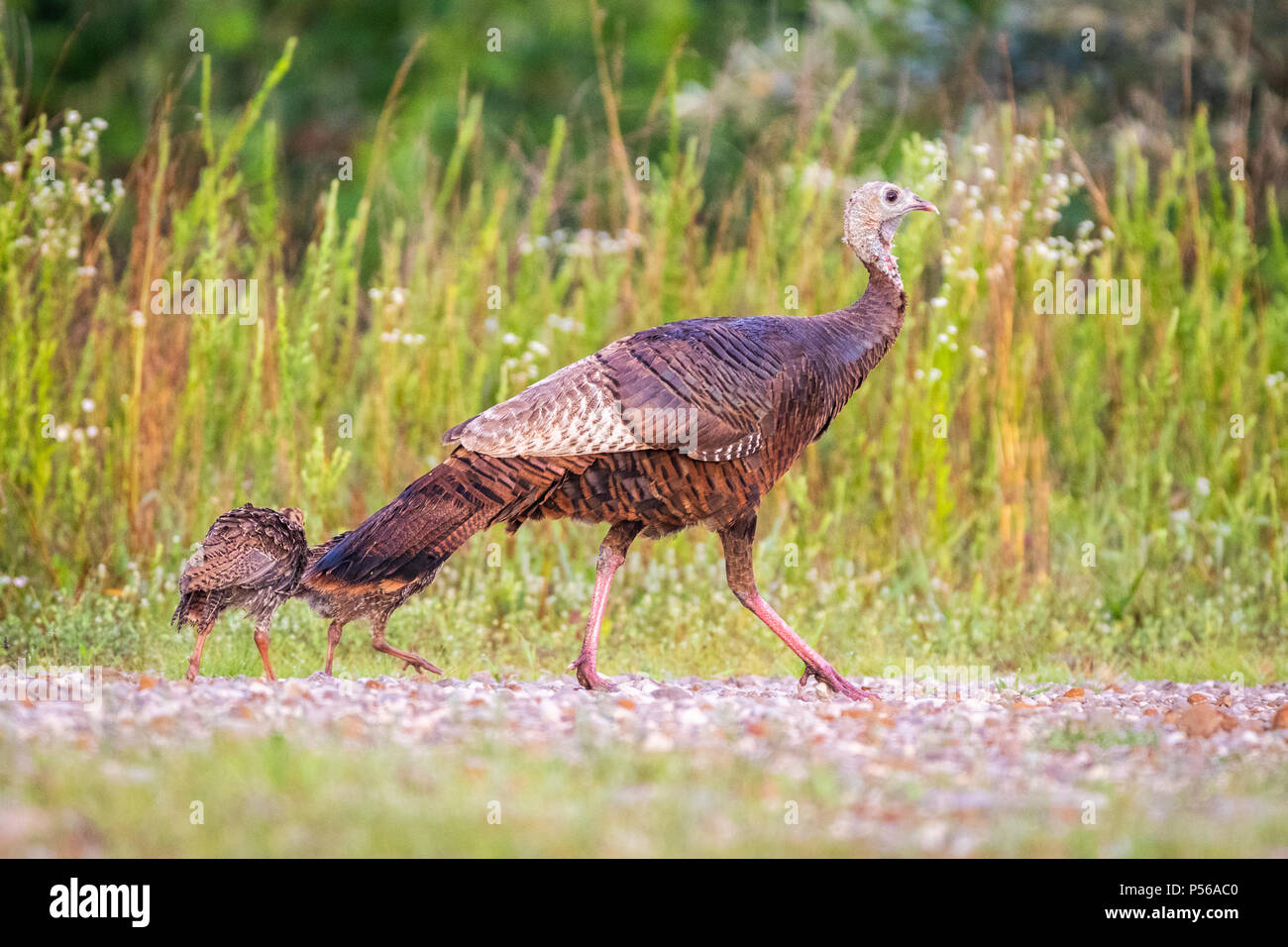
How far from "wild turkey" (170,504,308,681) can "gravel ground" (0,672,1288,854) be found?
0.55 meters

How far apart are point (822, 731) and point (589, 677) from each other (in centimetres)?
137

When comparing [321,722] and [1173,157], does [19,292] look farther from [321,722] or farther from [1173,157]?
[1173,157]

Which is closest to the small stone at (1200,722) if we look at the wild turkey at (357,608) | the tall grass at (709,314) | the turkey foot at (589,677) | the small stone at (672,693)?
the small stone at (672,693)

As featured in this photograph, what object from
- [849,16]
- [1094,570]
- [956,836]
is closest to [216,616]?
[956,836]

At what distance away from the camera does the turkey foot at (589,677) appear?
5.53m

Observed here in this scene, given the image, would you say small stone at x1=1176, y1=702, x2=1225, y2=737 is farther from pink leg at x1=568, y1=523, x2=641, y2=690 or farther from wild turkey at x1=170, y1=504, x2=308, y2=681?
wild turkey at x1=170, y1=504, x2=308, y2=681

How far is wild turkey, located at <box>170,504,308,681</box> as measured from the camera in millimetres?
5707

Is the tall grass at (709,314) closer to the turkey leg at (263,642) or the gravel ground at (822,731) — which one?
the turkey leg at (263,642)

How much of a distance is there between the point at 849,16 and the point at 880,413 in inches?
285

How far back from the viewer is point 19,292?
7406 mm

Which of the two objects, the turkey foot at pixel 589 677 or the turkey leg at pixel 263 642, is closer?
the turkey foot at pixel 589 677

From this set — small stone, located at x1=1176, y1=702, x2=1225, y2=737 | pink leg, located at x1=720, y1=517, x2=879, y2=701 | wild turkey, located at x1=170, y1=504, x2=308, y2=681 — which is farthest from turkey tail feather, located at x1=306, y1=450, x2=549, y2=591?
small stone, located at x1=1176, y1=702, x2=1225, y2=737

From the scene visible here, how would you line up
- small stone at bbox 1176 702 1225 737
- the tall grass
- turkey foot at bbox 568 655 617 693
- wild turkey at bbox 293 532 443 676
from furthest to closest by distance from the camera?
Answer: 1. the tall grass
2. wild turkey at bbox 293 532 443 676
3. turkey foot at bbox 568 655 617 693
4. small stone at bbox 1176 702 1225 737

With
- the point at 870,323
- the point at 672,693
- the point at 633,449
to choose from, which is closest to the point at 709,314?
the point at 870,323
